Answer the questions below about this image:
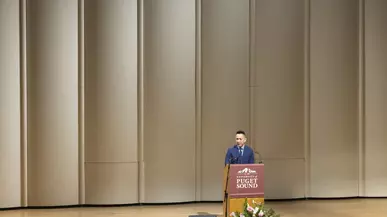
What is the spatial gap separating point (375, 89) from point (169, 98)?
3792 millimetres

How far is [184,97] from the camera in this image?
825cm

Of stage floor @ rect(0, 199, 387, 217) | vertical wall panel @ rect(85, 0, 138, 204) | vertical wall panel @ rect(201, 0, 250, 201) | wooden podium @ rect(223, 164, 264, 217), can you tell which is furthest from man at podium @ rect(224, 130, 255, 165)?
vertical wall panel @ rect(85, 0, 138, 204)

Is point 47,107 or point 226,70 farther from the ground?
point 226,70

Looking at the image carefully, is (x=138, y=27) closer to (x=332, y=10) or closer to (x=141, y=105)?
(x=141, y=105)

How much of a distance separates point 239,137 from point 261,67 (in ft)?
7.48

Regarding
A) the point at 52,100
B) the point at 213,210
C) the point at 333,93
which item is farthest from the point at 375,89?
the point at 52,100

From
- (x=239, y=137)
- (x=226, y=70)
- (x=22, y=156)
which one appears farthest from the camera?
(x=226, y=70)

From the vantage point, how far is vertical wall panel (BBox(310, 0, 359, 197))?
28.1 ft

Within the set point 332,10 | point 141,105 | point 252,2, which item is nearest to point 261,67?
point 252,2

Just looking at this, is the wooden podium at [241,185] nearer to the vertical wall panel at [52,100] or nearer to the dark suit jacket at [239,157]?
the dark suit jacket at [239,157]

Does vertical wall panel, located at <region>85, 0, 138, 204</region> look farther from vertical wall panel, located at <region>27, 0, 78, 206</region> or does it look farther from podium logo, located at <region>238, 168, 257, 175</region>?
podium logo, located at <region>238, 168, 257, 175</region>

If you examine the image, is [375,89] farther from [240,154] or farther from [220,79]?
[240,154]

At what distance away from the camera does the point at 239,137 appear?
653 centimetres

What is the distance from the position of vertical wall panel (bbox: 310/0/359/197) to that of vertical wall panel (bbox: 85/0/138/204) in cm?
325
